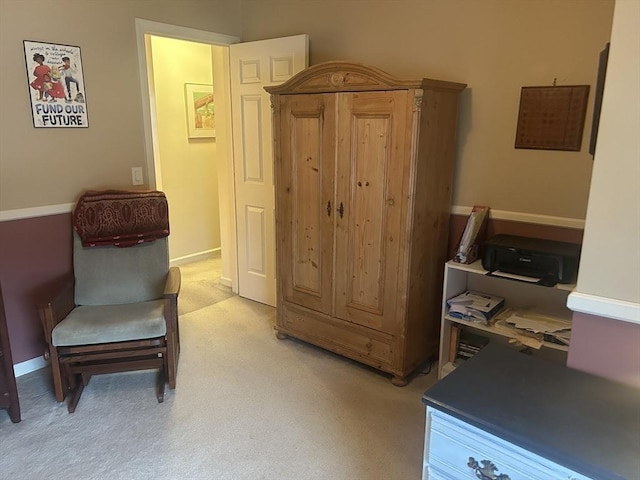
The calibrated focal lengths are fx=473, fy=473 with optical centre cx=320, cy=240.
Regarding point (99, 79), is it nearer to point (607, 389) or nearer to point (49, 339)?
point (49, 339)

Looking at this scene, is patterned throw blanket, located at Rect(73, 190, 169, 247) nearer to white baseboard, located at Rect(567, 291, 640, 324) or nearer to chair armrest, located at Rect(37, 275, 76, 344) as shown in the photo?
chair armrest, located at Rect(37, 275, 76, 344)

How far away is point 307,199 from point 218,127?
61.6 inches

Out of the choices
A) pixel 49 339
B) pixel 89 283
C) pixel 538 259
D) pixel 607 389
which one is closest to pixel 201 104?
pixel 89 283

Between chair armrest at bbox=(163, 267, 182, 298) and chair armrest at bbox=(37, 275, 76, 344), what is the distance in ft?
1.77

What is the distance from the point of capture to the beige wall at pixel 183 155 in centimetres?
446

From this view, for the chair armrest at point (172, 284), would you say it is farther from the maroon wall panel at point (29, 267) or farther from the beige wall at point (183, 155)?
the beige wall at point (183, 155)

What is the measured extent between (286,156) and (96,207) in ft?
3.94

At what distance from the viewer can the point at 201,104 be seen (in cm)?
480

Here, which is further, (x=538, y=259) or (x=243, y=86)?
(x=243, y=86)

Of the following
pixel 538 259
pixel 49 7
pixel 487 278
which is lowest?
pixel 487 278

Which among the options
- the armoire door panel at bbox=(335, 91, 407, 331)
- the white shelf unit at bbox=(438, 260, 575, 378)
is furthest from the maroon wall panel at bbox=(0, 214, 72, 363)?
the white shelf unit at bbox=(438, 260, 575, 378)

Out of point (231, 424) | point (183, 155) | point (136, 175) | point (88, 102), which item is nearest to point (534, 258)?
point (231, 424)

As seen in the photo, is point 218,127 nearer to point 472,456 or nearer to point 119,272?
point 119,272

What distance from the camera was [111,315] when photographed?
261cm
